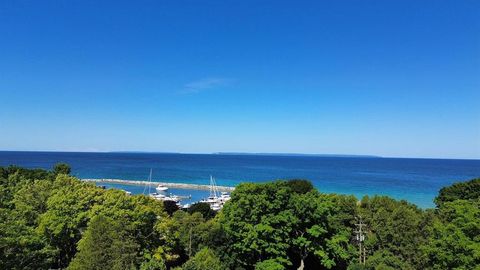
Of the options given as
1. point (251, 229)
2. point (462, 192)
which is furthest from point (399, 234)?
point (462, 192)

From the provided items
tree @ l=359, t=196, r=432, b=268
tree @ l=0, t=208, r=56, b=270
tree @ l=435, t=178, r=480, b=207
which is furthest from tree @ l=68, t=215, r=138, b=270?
tree @ l=435, t=178, r=480, b=207

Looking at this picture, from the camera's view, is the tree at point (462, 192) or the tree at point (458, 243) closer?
the tree at point (458, 243)

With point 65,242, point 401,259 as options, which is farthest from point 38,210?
point 401,259

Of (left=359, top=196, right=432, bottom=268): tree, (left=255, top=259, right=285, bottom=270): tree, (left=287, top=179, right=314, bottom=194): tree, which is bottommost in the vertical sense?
(left=255, top=259, right=285, bottom=270): tree

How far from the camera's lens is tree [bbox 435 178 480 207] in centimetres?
2972

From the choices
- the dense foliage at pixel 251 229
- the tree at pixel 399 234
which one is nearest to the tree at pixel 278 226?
the dense foliage at pixel 251 229

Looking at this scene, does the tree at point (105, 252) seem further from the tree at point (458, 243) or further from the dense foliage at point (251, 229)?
the tree at point (458, 243)

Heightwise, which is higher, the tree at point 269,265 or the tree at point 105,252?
the tree at point 105,252

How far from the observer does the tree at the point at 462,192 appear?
29720mm

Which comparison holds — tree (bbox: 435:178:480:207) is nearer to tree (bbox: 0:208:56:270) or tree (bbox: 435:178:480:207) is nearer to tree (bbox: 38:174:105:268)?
tree (bbox: 38:174:105:268)

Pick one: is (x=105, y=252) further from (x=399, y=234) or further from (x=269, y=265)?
(x=399, y=234)

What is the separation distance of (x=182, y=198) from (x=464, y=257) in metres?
57.0

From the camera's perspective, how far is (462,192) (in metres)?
30.4

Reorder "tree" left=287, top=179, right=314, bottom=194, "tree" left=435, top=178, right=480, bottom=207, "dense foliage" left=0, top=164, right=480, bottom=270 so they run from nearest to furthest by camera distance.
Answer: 1. "dense foliage" left=0, top=164, right=480, bottom=270
2. "tree" left=435, top=178, right=480, bottom=207
3. "tree" left=287, top=179, right=314, bottom=194
